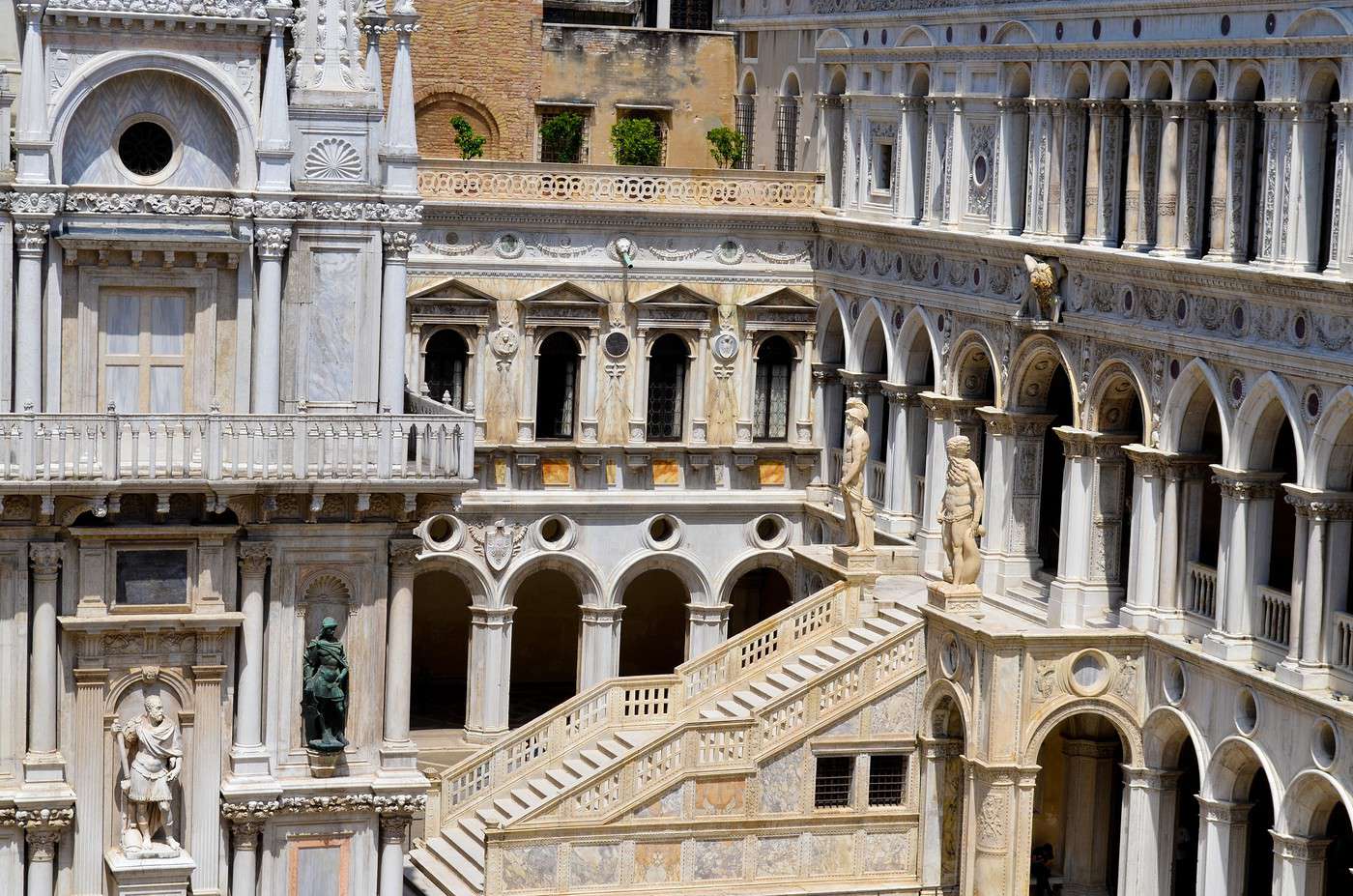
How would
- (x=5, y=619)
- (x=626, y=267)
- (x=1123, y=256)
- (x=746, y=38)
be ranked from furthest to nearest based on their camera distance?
(x=746, y=38) → (x=626, y=267) → (x=1123, y=256) → (x=5, y=619)

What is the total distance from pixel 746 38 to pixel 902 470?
10.4 metres

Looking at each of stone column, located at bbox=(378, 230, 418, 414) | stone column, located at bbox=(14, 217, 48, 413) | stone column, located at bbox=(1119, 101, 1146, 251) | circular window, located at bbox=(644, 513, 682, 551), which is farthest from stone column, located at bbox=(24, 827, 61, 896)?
circular window, located at bbox=(644, 513, 682, 551)

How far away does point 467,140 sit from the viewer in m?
53.9

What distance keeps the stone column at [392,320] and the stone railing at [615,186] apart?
1294 centimetres

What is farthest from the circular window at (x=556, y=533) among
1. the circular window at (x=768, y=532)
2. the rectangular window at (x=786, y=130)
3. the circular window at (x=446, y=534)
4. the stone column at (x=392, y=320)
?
the stone column at (x=392, y=320)

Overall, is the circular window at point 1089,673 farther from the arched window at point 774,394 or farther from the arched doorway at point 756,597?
the arched doorway at point 756,597

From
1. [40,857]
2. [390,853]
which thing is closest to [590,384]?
[390,853]

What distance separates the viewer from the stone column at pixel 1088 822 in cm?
4450

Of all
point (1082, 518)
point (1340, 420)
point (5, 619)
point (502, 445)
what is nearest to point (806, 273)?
point (502, 445)

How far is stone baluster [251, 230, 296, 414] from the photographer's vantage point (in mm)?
35906

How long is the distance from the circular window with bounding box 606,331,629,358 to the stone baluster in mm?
15563

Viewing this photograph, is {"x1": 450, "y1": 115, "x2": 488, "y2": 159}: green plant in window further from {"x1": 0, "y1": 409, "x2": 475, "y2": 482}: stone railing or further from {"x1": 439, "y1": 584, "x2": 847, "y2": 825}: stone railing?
{"x1": 0, "y1": 409, "x2": 475, "y2": 482}: stone railing

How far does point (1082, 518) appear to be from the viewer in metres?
43.4

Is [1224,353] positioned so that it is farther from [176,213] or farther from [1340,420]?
[176,213]
